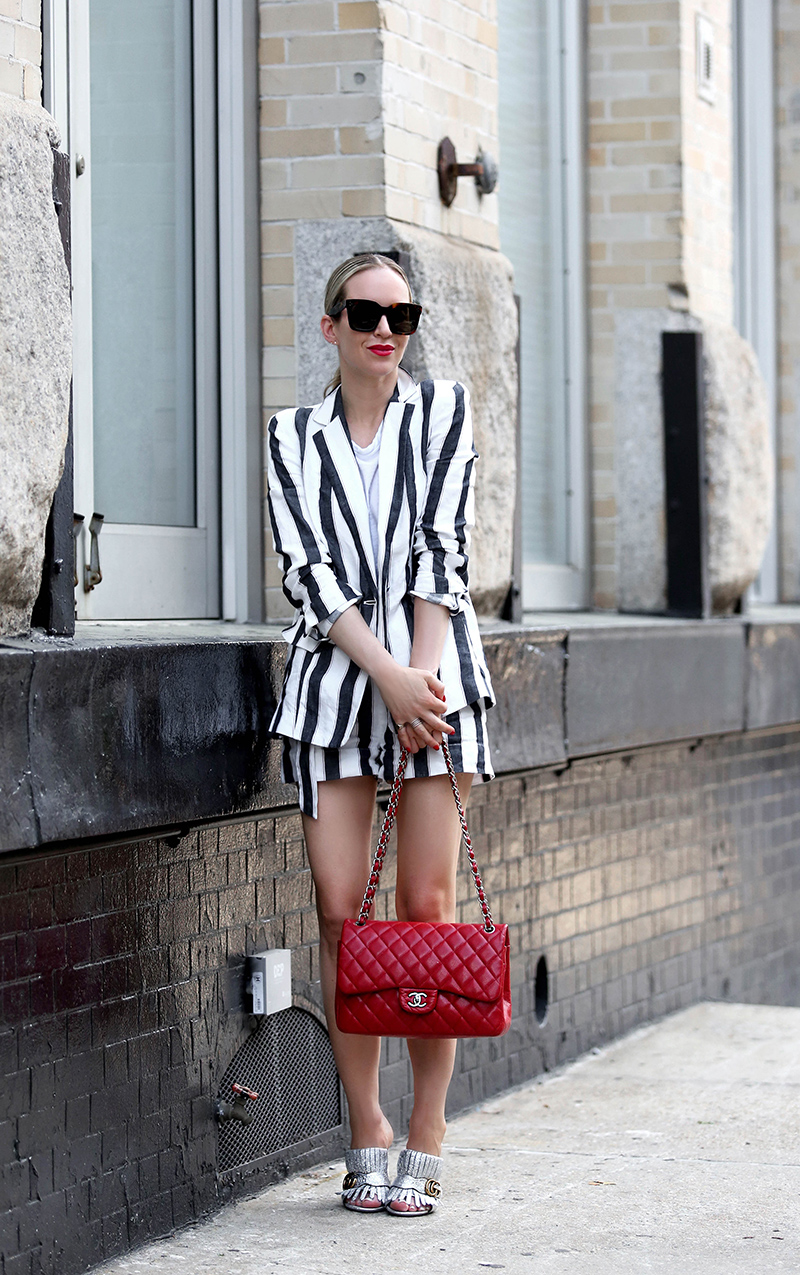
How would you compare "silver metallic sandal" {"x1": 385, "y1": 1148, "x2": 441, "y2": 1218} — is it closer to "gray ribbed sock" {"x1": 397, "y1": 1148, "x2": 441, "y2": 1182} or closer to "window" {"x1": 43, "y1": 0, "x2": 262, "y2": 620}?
"gray ribbed sock" {"x1": 397, "y1": 1148, "x2": 441, "y2": 1182}

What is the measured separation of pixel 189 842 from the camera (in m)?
4.07

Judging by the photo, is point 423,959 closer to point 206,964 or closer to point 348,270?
point 206,964

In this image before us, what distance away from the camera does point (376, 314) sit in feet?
12.6

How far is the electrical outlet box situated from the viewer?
430 centimetres

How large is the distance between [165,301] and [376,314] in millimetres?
1303

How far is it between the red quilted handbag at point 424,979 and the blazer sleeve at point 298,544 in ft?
1.78

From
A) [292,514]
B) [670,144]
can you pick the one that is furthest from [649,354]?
[292,514]

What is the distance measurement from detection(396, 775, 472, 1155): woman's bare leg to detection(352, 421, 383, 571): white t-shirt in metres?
0.52

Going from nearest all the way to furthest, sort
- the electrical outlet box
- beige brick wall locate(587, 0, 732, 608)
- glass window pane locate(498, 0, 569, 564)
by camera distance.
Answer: the electrical outlet box, glass window pane locate(498, 0, 569, 564), beige brick wall locate(587, 0, 732, 608)

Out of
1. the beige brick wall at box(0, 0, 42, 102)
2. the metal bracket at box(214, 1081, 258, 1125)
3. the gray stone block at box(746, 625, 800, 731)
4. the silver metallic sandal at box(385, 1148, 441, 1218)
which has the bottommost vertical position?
the silver metallic sandal at box(385, 1148, 441, 1218)

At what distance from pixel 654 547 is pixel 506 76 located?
1.88 metres

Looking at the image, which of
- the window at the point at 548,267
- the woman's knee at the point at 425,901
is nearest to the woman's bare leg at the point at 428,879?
the woman's knee at the point at 425,901

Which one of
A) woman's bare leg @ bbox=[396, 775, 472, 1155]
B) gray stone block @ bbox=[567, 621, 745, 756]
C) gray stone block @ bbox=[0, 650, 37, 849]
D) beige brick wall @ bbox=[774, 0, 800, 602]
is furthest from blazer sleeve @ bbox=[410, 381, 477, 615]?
beige brick wall @ bbox=[774, 0, 800, 602]

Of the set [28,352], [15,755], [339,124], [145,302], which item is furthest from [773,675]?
[15,755]
